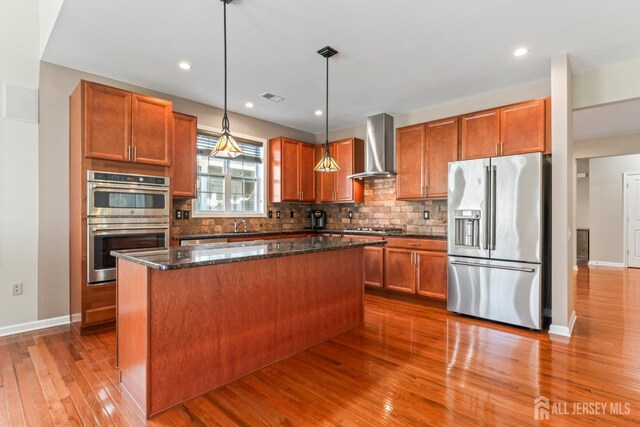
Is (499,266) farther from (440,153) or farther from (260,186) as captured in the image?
(260,186)

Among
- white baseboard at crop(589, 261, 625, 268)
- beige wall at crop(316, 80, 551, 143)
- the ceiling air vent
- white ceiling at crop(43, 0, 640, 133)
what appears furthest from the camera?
white baseboard at crop(589, 261, 625, 268)

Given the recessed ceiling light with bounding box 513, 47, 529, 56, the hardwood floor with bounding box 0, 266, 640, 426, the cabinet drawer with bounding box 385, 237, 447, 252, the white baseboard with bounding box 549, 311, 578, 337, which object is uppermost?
the recessed ceiling light with bounding box 513, 47, 529, 56

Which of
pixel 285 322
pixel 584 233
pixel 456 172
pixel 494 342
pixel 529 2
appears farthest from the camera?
pixel 584 233

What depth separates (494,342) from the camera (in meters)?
3.04

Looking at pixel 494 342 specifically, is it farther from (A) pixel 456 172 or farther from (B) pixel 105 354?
(B) pixel 105 354

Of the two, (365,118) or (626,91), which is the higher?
(365,118)

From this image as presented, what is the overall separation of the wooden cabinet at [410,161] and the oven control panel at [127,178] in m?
3.18

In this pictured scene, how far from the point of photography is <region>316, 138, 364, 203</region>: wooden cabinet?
17.9ft

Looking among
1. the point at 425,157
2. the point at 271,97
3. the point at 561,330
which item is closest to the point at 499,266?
the point at 561,330

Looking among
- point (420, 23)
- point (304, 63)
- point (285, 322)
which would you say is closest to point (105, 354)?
point (285, 322)

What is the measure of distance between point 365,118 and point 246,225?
8.55 feet

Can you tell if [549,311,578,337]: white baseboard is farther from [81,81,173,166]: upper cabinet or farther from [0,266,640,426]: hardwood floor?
[81,81,173,166]: upper cabinet

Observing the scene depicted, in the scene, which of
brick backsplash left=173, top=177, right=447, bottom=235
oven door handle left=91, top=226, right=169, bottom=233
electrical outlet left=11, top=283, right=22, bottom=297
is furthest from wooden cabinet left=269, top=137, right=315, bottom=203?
electrical outlet left=11, top=283, right=22, bottom=297

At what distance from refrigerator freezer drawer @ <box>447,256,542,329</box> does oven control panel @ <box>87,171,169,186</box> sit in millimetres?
3517
